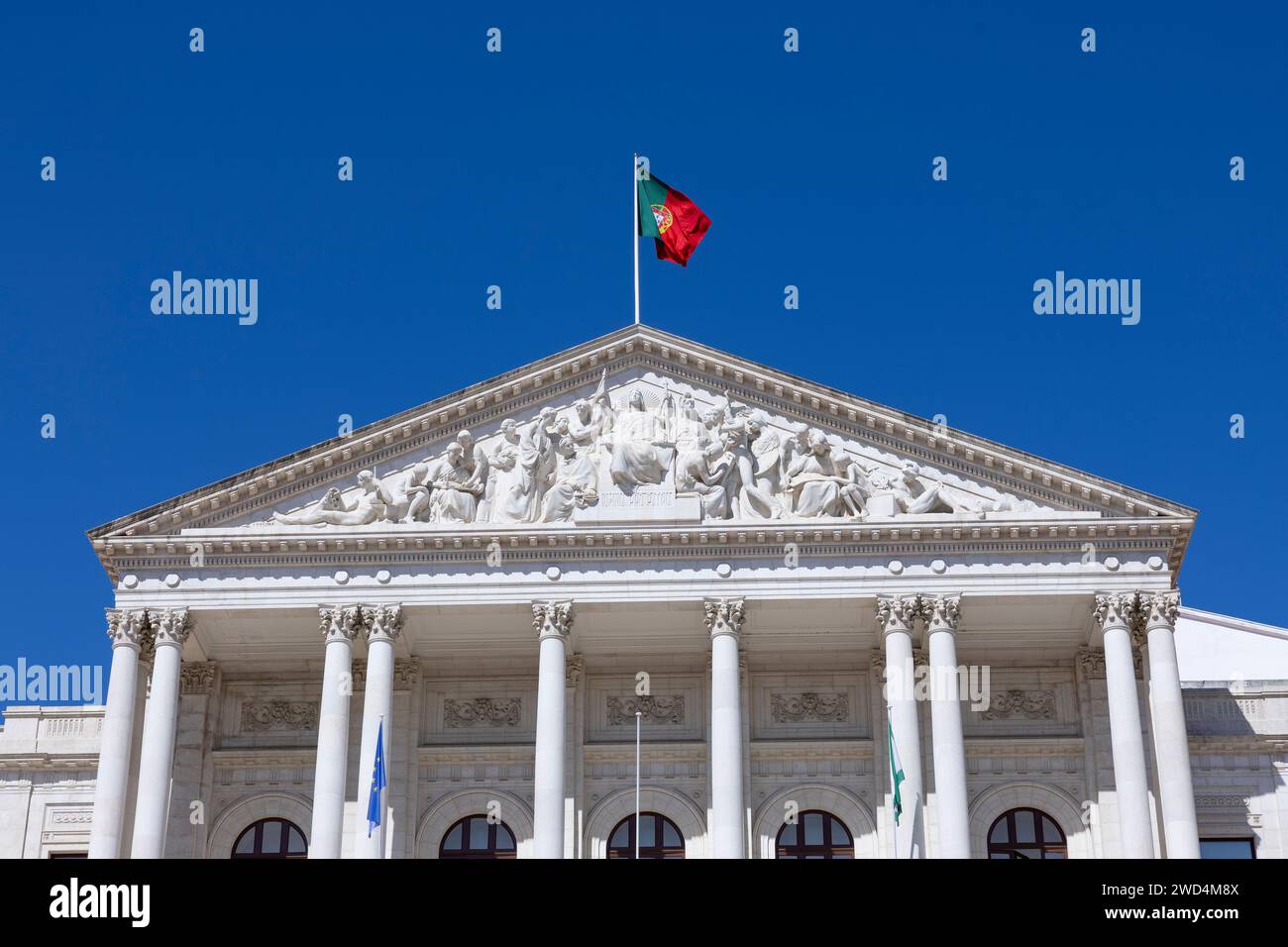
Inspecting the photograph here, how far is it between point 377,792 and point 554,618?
5.27 metres

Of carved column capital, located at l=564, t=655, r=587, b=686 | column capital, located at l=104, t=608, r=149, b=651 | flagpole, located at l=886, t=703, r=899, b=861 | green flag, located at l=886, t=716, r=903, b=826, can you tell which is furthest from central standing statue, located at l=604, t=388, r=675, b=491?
column capital, located at l=104, t=608, r=149, b=651

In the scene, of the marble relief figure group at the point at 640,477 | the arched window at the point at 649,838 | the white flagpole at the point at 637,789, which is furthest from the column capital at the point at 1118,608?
the arched window at the point at 649,838

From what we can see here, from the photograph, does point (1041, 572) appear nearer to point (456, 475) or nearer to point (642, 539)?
point (642, 539)

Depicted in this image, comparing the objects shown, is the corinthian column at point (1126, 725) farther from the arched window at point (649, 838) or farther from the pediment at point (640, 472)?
the arched window at point (649, 838)

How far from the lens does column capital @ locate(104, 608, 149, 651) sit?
129 ft

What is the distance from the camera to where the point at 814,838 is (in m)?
41.4

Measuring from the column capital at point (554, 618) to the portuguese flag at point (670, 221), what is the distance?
32.7 ft

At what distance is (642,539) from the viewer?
129ft

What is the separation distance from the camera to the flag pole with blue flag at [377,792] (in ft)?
121

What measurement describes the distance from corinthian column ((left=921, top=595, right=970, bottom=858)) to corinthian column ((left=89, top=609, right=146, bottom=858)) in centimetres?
1684

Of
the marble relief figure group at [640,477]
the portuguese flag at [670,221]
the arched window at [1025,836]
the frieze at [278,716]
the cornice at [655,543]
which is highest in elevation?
the portuguese flag at [670,221]

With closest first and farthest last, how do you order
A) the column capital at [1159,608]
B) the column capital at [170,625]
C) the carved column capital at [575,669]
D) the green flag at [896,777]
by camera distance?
the green flag at [896,777]
the column capital at [1159,608]
the column capital at [170,625]
the carved column capital at [575,669]

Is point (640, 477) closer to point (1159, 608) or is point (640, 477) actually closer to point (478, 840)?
point (478, 840)
